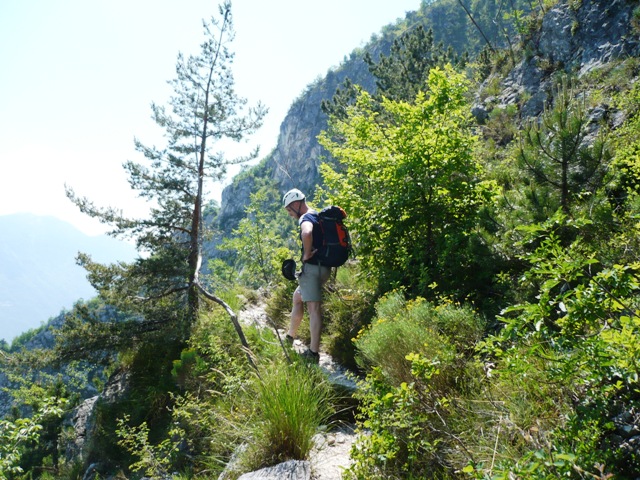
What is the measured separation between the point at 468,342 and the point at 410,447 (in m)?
1.47

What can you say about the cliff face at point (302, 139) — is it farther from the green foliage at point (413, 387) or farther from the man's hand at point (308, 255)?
the green foliage at point (413, 387)

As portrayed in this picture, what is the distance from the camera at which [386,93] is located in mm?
19688

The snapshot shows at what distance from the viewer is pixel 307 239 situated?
5297mm

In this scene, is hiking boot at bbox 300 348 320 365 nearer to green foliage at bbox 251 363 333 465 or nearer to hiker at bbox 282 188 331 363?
hiker at bbox 282 188 331 363

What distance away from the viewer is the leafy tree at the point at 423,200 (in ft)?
17.7

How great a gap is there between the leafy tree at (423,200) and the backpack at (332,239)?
2.35 feet

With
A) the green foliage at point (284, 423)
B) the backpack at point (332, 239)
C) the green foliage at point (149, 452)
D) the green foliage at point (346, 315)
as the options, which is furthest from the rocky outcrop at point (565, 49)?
the green foliage at point (149, 452)

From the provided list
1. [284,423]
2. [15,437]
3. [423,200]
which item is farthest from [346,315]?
[15,437]

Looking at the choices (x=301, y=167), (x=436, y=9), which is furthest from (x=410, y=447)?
(x=436, y=9)

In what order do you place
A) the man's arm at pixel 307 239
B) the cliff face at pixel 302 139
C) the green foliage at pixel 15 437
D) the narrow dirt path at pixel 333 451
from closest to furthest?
the narrow dirt path at pixel 333 451 < the green foliage at pixel 15 437 < the man's arm at pixel 307 239 < the cliff face at pixel 302 139

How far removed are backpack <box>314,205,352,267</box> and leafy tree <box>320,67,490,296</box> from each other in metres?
0.72

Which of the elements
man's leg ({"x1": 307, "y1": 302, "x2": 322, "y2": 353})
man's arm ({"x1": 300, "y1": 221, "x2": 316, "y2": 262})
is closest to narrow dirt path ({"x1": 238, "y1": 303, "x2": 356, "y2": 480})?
man's leg ({"x1": 307, "y1": 302, "x2": 322, "y2": 353})

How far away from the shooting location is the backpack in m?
5.43

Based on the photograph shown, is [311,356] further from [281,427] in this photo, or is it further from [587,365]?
[587,365]
